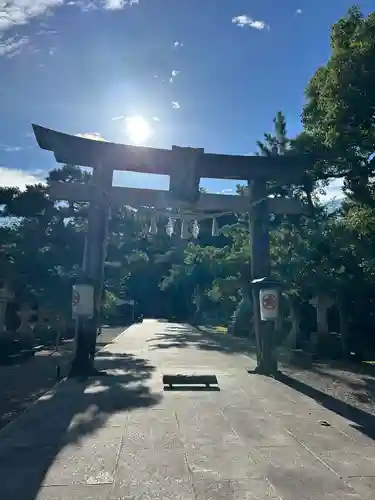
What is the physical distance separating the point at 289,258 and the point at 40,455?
1336 centimetres

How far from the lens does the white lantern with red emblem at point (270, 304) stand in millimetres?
10508

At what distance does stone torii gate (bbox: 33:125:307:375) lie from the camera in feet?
35.9

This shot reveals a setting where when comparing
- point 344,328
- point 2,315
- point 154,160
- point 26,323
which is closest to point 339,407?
point 154,160

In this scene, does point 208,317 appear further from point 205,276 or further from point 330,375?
point 330,375

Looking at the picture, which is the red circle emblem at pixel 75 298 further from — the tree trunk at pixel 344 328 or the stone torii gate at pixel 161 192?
the tree trunk at pixel 344 328

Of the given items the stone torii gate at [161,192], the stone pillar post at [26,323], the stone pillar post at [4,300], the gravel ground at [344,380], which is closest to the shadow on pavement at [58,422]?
the stone torii gate at [161,192]

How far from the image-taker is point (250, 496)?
388 cm

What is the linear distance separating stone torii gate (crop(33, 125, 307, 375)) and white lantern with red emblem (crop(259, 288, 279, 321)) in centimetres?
59

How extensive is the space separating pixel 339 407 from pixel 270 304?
3.35 m

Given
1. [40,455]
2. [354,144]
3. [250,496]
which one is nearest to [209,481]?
[250,496]

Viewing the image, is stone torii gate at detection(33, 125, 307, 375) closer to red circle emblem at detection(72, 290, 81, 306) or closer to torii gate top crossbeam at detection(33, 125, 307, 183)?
torii gate top crossbeam at detection(33, 125, 307, 183)

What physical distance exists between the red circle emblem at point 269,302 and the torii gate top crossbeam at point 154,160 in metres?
3.42

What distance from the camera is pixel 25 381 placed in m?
10.7

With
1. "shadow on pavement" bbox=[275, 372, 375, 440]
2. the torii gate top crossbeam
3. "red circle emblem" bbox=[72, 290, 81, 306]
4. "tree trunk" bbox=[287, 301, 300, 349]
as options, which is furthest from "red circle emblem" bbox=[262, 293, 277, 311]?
"tree trunk" bbox=[287, 301, 300, 349]
